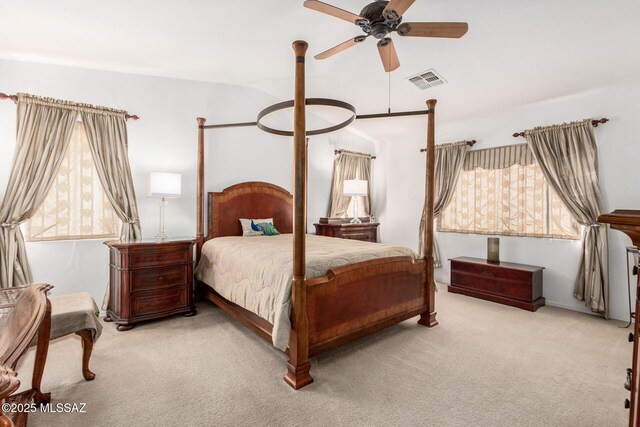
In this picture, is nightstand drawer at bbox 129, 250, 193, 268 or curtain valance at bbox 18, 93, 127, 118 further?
nightstand drawer at bbox 129, 250, 193, 268

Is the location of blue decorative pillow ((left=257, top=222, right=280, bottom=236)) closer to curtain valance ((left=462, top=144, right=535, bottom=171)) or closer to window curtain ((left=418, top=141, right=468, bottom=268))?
window curtain ((left=418, top=141, right=468, bottom=268))

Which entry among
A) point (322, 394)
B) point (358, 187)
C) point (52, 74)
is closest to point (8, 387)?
point (322, 394)

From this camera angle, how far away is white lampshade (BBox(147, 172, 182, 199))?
134 inches

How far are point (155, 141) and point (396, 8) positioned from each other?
319cm

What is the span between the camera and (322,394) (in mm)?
2062

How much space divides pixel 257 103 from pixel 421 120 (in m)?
2.74

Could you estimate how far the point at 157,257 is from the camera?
3246 millimetres

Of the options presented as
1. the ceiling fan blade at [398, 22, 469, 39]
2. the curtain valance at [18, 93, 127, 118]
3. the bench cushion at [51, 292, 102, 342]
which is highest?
the ceiling fan blade at [398, 22, 469, 39]

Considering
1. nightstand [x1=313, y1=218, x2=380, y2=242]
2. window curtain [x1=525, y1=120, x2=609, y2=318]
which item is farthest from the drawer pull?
nightstand [x1=313, y1=218, x2=380, y2=242]

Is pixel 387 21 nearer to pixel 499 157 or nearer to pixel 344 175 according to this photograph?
pixel 499 157

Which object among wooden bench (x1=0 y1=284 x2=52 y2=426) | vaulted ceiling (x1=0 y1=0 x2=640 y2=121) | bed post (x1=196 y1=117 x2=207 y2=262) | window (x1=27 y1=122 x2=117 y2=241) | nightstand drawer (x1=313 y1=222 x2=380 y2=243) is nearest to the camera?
wooden bench (x1=0 y1=284 x2=52 y2=426)

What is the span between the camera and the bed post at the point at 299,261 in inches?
85.3

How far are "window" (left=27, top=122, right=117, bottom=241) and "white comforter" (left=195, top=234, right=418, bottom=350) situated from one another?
1382 millimetres

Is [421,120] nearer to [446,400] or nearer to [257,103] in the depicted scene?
[257,103]
